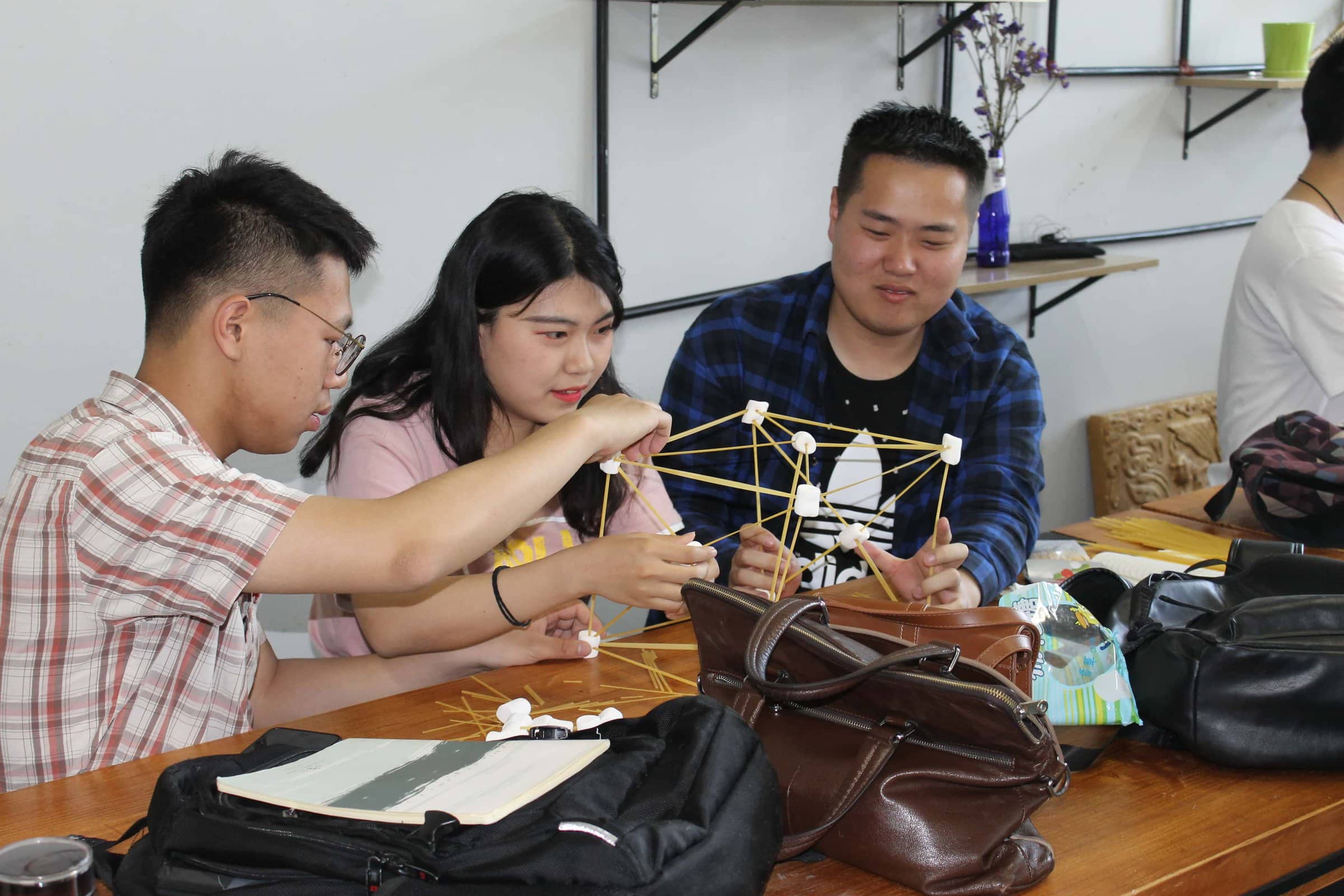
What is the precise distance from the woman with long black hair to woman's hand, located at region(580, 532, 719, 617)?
0.10 meters

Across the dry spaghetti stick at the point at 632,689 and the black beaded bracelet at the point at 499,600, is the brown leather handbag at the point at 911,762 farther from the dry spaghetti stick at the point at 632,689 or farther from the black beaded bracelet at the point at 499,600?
the black beaded bracelet at the point at 499,600

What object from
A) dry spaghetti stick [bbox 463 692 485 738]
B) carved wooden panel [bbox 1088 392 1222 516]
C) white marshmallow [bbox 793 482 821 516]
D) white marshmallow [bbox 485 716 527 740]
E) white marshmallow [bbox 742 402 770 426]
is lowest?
carved wooden panel [bbox 1088 392 1222 516]

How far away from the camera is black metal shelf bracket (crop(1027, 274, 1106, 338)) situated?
4.07 m

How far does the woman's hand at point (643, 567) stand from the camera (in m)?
1.59

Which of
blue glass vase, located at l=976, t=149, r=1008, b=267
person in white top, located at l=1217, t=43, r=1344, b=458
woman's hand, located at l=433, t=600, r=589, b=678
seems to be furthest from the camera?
blue glass vase, located at l=976, t=149, r=1008, b=267

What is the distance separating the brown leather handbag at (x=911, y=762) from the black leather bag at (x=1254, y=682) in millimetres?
330

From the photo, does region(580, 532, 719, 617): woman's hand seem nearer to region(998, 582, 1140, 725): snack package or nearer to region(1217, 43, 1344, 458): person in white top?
region(998, 582, 1140, 725): snack package

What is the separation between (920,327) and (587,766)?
152 centimetres

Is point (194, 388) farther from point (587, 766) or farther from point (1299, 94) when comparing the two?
point (1299, 94)

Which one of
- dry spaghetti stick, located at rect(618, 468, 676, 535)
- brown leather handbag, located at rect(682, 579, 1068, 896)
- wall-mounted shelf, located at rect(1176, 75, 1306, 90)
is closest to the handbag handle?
brown leather handbag, located at rect(682, 579, 1068, 896)

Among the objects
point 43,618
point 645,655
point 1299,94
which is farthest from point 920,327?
point 1299,94

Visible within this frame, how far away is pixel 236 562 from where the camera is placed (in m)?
1.24

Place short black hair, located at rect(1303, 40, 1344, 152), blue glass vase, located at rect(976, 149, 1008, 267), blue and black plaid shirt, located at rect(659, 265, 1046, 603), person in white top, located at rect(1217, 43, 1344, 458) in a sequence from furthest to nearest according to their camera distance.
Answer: blue glass vase, located at rect(976, 149, 1008, 267), short black hair, located at rect(1303, 40, 1344, 152), person in white top, located at rect(1217, 43, 1344, 458), blue and black plaid shirt, located at rect(659, 265, 1046, 603)

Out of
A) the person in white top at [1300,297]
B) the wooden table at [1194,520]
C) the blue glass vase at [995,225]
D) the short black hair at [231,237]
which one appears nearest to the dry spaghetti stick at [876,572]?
the wooden table at [1194,520]
